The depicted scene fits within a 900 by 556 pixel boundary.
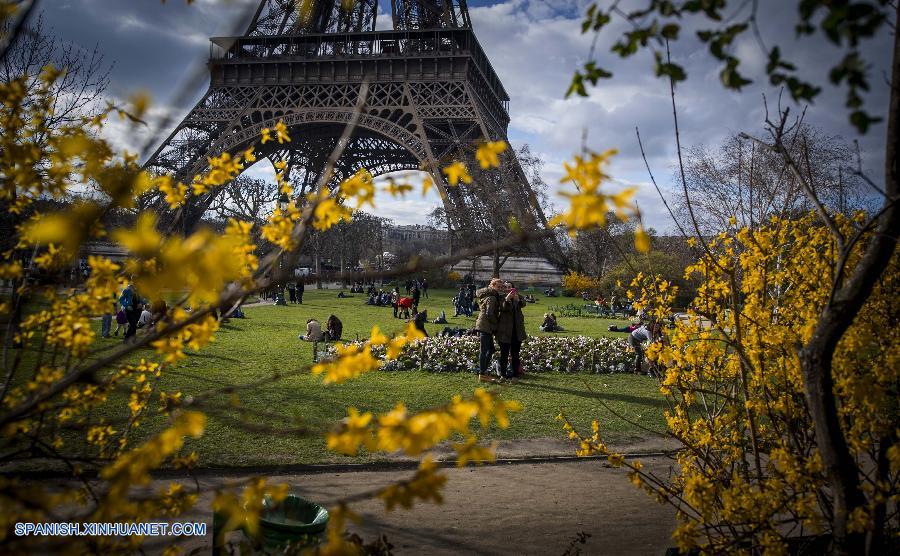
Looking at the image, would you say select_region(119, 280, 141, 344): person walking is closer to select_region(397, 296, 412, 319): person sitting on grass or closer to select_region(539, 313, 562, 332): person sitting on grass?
select_region(397, 296, 412, 319): person sitting on grass

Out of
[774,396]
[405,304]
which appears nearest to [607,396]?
[774,396]

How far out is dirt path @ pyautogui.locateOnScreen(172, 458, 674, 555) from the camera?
14.2 feet

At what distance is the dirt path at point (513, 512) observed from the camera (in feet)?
14.2

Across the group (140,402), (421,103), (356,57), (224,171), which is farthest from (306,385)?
(356,57)

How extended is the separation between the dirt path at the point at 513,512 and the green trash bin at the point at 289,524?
3.33 feet

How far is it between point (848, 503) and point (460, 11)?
3094 centimetres

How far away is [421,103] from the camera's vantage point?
27.4 m

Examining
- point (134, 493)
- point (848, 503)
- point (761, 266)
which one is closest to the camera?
point (848, 503)

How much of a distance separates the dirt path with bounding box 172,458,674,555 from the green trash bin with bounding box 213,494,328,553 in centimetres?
101

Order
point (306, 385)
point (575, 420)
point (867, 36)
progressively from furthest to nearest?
point (306, 385)
point (575, 420)
point (867, 36)

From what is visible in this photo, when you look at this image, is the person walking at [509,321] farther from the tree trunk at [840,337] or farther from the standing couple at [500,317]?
the tree trunk at [840,337]

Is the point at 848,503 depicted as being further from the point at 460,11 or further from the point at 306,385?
the point at 460,11

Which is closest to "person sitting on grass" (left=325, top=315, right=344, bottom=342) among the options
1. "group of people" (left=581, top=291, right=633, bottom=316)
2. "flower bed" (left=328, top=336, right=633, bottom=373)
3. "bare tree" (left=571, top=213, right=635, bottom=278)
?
"flower bed" (left=328, top=336, right=633, bottom=373)

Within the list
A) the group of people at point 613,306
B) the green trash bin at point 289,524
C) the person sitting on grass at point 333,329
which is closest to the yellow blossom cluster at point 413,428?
the green trash bin at point 289,524
